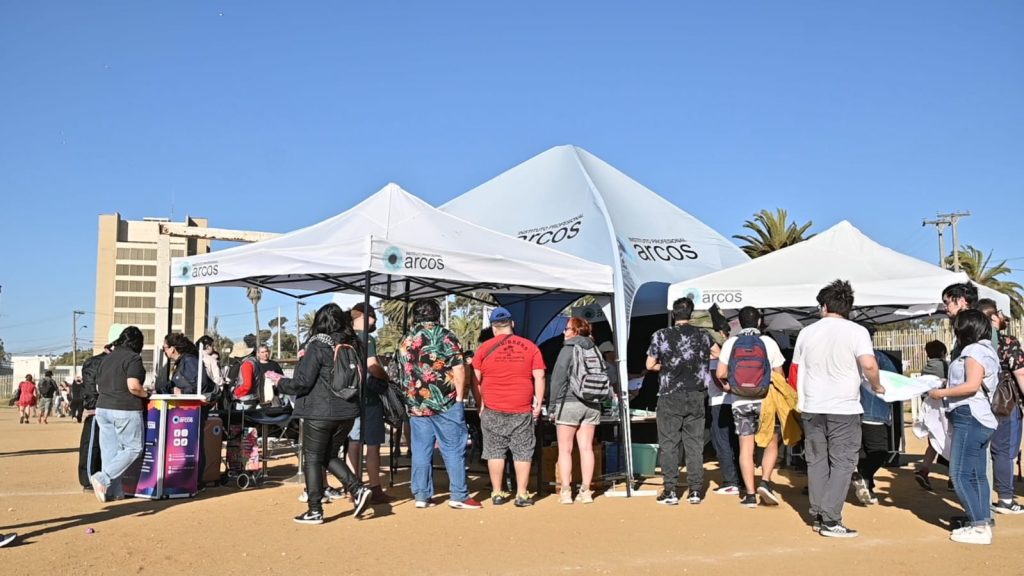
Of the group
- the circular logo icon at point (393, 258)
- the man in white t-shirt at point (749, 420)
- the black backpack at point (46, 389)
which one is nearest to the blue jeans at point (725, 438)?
the man in white t-shirt at point (749, 420)

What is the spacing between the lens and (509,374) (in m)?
7.92

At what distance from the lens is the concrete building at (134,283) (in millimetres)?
89125

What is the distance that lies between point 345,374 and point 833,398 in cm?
364

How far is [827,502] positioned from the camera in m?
6.48

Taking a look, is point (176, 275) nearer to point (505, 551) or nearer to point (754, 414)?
point (505, 551)

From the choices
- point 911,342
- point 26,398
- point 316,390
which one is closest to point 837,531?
point 316,390

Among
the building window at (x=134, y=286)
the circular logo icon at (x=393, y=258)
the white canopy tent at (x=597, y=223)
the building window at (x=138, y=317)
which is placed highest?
the building window at (x=134, y=286)

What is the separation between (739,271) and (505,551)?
5.45 m

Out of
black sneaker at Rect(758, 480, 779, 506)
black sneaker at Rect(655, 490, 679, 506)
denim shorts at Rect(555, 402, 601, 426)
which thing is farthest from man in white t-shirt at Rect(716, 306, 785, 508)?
denim shorts at Rect(555, 402, 601, 426)

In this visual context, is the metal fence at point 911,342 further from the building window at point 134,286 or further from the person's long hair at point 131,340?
the building window at point 134,286

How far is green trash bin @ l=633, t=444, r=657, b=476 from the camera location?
9766mm

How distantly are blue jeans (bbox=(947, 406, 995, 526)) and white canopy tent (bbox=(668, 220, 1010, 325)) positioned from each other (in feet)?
11.6

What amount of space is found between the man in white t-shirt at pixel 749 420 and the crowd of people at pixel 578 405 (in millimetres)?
14

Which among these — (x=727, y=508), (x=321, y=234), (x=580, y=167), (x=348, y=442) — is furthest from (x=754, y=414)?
(x=580, y=167)
